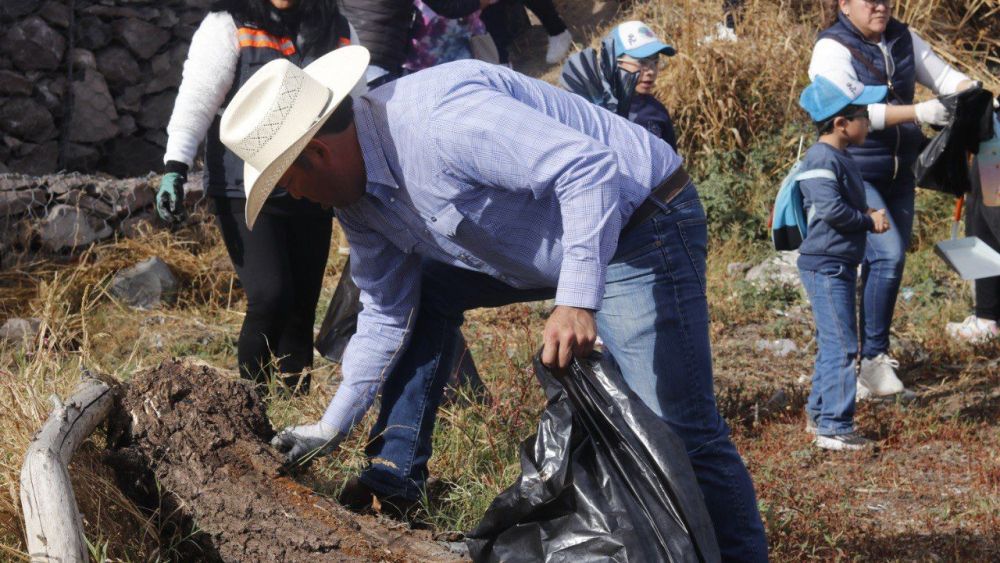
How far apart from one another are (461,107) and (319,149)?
1.22 ft

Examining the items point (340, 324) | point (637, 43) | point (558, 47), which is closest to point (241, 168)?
point (340, 324)

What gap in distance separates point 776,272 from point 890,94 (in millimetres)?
2076

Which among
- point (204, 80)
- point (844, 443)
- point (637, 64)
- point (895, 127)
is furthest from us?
point (637, 64)

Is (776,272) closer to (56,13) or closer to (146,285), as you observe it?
(146,285)

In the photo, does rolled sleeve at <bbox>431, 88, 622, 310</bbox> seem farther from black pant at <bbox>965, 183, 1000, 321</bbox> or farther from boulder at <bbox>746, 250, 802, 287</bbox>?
boulder at <bbox>746, 250, 802, 287</bbox>

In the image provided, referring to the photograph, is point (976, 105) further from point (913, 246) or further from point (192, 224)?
point (192, 224)

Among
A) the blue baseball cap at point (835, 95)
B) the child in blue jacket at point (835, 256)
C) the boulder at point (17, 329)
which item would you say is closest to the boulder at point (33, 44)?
the boulder at point (17, 329)

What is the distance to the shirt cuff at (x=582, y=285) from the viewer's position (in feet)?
8.20

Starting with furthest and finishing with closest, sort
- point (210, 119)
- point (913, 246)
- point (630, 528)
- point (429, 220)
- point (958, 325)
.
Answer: point (913, 246), point (958, 325), point (210, 119), point (429, 220), point (630, 528)

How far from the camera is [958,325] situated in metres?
6.50

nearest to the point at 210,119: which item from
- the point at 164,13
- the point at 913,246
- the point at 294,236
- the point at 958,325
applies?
the point at 294,236

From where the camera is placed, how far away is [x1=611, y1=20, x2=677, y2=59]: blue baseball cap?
19.3 feet

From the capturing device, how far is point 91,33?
9.45m

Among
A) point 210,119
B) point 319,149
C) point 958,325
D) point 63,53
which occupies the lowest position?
point 958,325
